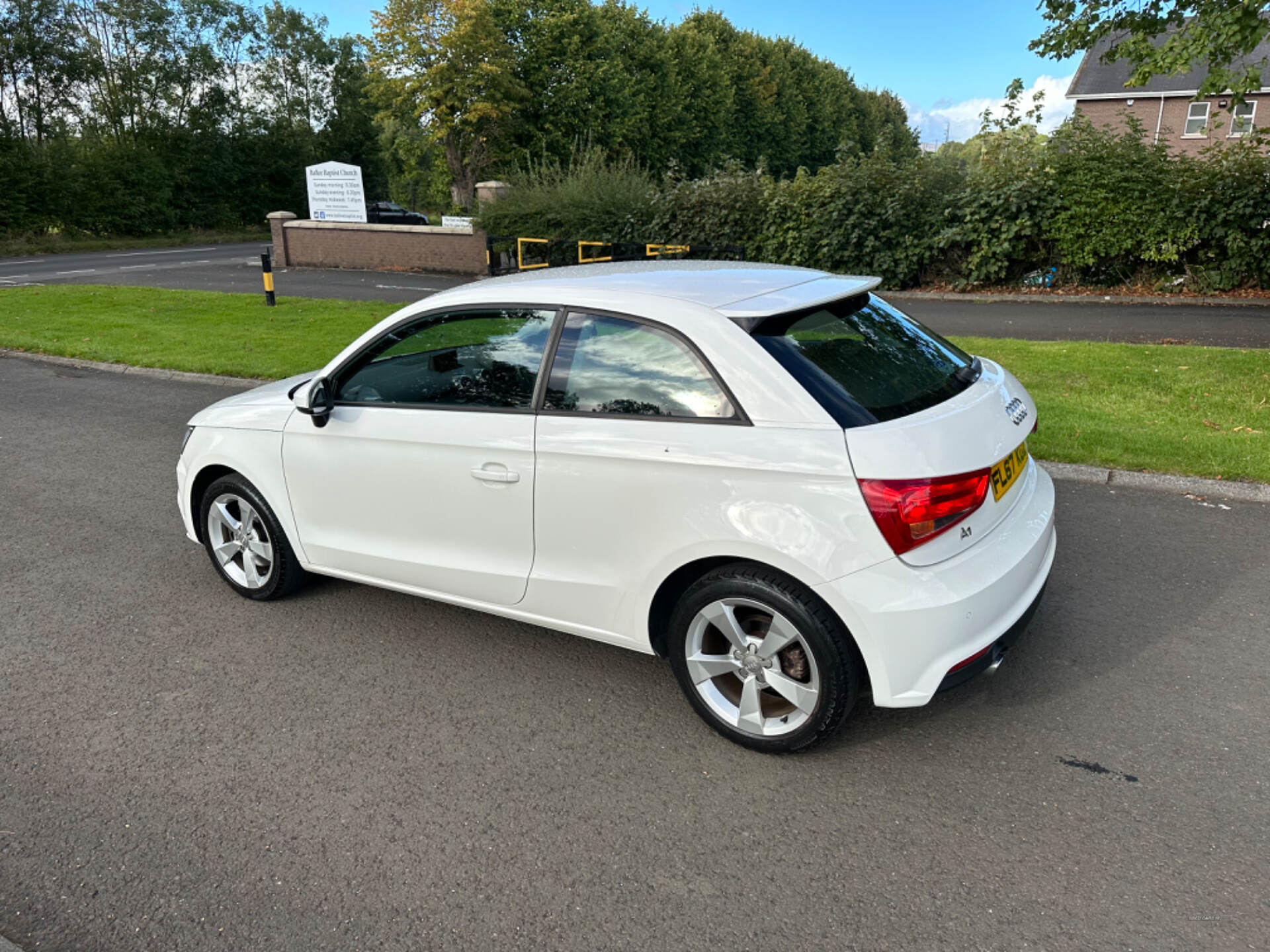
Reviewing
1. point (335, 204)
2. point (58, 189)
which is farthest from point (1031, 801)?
point (58, 189)

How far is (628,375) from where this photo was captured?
3.36 metres

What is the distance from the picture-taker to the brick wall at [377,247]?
2377 centimetres

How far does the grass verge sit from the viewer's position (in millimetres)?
35609

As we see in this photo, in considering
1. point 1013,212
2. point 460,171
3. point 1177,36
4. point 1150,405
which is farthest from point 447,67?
point 1150,405

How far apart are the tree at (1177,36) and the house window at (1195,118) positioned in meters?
35.8

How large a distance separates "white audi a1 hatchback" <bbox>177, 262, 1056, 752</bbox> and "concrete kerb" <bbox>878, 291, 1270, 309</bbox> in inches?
523

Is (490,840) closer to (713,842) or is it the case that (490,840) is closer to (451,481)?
(713,842)

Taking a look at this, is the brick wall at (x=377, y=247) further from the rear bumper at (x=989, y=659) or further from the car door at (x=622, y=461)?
the rear bumper at (x=989, y=659)

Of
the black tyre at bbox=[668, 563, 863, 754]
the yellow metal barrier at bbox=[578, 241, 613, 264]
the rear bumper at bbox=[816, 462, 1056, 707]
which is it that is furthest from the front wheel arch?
the yellow metal barrier at bbox=[578, 241, 613, 264]

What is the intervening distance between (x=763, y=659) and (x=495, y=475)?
4.05ft

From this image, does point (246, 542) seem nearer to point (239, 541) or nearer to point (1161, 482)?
point (239, 541)

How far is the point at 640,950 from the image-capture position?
8.07 feet

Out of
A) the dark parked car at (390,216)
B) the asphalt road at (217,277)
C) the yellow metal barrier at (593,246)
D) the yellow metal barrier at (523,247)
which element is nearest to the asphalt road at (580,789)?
the asphalt road at (217,277)

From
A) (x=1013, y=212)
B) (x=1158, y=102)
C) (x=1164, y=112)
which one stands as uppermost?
(x=1158, y=102)
